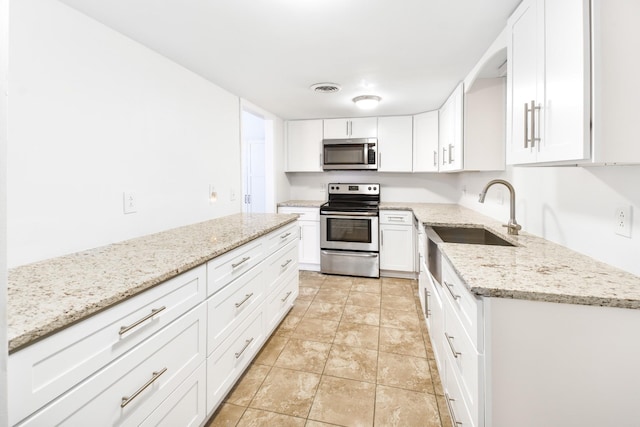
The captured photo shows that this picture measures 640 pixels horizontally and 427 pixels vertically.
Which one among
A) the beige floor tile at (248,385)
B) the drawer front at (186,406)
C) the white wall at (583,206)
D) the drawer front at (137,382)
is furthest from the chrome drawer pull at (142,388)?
the white wall at (583,206)

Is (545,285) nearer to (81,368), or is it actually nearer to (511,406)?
(511,406)

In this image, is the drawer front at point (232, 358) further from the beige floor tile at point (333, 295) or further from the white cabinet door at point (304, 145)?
the white cabinet door at point (304, 145)

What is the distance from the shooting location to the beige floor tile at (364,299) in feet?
9.90

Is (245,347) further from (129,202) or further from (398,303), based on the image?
(398,303)

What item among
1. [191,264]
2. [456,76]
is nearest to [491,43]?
[456,76]

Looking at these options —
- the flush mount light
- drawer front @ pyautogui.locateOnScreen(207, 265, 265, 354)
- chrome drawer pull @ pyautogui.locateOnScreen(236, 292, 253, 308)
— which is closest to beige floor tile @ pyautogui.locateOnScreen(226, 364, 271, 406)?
drawer front @ pyautogui.locateOnScreen(207, 265, 265, 354)

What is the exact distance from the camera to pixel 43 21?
135 cm

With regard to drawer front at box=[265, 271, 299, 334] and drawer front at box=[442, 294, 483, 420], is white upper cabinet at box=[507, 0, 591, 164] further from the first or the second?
drawer front at box=[265, 271, 299, 334]

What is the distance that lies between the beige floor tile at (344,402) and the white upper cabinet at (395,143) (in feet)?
9.30

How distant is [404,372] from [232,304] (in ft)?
3.88

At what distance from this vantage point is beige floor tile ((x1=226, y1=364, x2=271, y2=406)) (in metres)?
1.70

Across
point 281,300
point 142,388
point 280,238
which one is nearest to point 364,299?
point 281,300

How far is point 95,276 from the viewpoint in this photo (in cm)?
114

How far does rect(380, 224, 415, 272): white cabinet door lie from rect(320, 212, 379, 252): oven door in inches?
4.5
